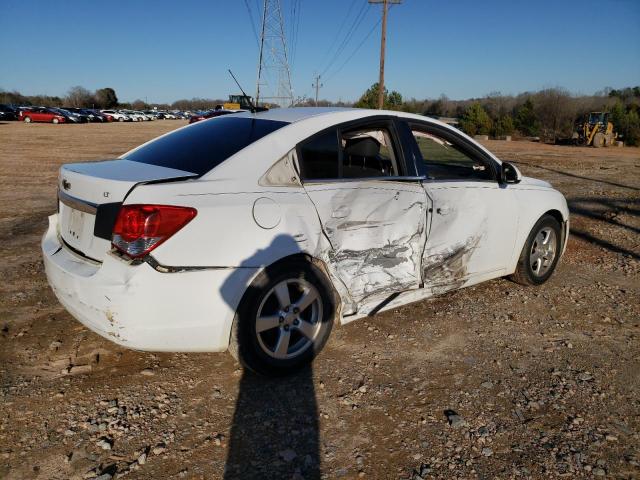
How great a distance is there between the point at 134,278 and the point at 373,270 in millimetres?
1635

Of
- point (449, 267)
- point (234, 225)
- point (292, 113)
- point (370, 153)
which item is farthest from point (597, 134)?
point (234, 225)

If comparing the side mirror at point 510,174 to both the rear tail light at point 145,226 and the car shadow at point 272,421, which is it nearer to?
the car shadow at point 272,421

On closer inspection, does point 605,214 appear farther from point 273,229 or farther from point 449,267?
point 273,229

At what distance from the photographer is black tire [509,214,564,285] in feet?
15.3

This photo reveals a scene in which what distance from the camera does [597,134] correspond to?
103 feet

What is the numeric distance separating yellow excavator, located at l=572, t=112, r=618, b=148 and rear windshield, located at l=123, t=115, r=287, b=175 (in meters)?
33.5

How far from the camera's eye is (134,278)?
260 cm

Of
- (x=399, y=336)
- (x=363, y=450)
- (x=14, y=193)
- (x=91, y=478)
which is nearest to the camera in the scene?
(x=91, y=478)

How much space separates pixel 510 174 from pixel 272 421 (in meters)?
2.98

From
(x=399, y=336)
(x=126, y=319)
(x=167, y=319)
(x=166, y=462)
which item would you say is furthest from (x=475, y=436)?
(x=126, y=319)

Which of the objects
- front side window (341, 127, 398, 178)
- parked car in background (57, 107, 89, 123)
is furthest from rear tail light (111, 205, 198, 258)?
parked car in background (57, 107, 89, 123)

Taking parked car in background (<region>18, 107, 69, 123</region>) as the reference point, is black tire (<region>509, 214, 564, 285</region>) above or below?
below

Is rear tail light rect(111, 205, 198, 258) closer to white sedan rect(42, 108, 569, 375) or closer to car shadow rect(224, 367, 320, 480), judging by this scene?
white sedan rect(42, 108, 569, 375)

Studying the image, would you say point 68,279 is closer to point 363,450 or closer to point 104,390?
point 104,390
